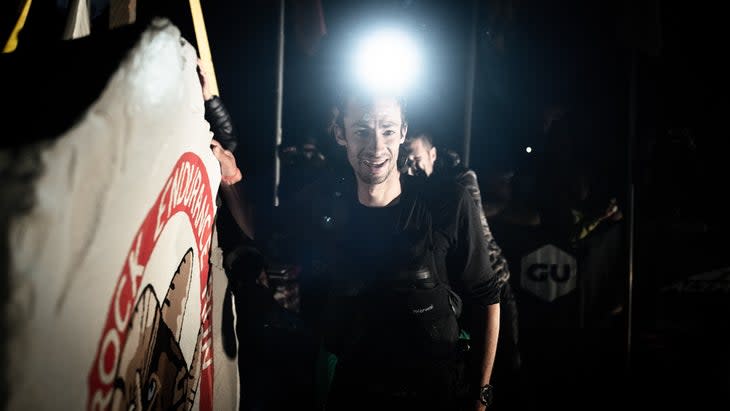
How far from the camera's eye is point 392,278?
6.57 ft

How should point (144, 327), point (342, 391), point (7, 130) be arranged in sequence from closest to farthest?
1. point (7, 130)
2. point (144, 327)
3. point (342, 391)

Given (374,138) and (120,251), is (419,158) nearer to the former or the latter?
(374,138)

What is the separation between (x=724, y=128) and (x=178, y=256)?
6.31 meters

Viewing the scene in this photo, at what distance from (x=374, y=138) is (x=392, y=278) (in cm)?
67

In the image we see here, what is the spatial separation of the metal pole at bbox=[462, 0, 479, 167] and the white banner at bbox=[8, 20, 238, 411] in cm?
415

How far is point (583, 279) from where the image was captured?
4.76 meters

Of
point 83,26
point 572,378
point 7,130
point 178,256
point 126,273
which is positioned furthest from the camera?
point 572,378

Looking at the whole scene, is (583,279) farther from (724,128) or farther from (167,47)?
(167,47)

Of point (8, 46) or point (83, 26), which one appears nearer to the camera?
point (83, 26)

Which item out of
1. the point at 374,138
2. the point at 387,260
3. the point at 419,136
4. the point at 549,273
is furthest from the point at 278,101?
the point at 549,273

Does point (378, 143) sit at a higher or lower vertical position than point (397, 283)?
higher

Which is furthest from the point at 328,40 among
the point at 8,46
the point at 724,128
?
the point at 724,128

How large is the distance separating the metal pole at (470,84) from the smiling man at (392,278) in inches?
113

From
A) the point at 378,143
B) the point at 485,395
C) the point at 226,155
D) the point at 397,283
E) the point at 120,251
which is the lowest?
the point at 485,395
